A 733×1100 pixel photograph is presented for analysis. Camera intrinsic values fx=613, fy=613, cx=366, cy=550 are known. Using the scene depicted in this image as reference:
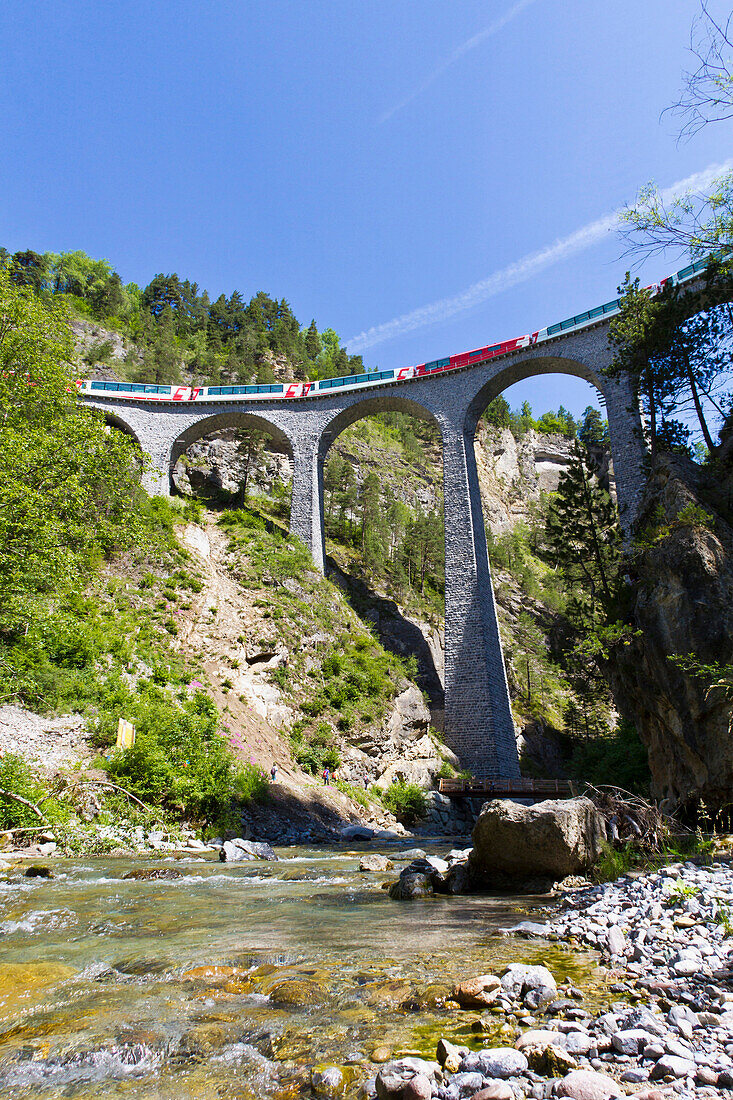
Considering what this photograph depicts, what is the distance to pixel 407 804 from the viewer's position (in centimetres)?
2197

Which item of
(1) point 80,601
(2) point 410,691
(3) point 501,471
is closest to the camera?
(1) point 80,601

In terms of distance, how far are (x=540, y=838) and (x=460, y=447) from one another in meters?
25.2

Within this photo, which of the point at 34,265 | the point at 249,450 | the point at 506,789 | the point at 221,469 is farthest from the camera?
the point at 34,265

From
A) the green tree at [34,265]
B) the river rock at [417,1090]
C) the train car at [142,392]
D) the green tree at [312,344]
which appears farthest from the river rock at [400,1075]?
the green tree at [34,265]

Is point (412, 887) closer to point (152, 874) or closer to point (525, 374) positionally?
point (152, 874)

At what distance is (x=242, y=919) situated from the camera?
594 cm

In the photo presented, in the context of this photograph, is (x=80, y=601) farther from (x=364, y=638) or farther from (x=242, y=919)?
(x=242, y=919)

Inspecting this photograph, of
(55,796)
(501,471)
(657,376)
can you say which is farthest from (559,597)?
(55,796)

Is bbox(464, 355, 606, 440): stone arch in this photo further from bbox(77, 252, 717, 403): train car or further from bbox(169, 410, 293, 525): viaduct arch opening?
bbox(169, 410, 293, 525): viaduct arch opening

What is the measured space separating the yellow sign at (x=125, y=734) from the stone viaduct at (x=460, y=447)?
943 centimetres

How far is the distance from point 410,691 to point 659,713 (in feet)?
55.2

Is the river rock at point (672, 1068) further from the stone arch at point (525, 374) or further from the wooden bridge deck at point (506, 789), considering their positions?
the stone arch at point (525, 374)

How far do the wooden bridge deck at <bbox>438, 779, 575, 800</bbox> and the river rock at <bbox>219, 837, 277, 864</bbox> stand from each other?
12.3 m

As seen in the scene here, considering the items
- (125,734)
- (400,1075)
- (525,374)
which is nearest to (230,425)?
(525,374)
